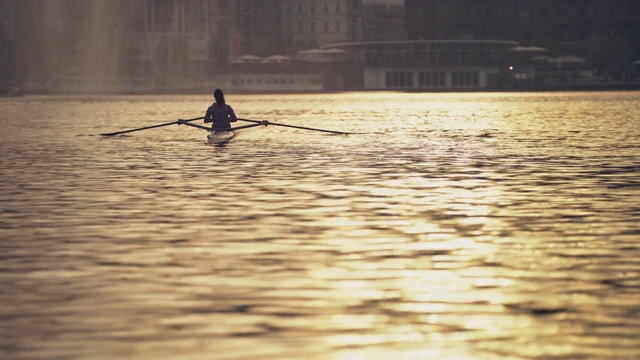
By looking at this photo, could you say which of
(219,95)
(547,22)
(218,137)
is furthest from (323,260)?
(547,22)

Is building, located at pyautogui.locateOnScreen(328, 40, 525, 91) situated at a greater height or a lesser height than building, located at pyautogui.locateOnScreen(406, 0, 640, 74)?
lesser

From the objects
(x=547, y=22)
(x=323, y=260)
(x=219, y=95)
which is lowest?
(x=323, y=260)

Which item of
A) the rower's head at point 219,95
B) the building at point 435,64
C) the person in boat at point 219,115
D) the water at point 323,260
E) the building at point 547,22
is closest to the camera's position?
the water at point 323,260

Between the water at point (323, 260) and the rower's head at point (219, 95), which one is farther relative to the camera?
the rower's head at point (219, 95)

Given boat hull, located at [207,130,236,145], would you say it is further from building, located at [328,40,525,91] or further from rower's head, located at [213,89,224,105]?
building, located at [328,40,525,91]

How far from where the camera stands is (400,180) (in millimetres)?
24766

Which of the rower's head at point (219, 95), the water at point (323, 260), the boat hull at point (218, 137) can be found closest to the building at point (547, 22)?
the boat hull at point (218, 137)

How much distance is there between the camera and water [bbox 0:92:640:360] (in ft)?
31.5

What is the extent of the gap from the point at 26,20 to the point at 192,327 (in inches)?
7569

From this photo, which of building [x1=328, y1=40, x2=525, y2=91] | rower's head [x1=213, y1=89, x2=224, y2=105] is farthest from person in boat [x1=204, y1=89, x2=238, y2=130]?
building [x1=328, y1=40, x2=525, y2=91]

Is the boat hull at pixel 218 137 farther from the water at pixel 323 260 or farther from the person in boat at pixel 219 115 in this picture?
the water at pixel 323 260

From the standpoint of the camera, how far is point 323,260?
1361 cm

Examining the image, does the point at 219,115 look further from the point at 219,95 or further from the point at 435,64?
the point at 435,64

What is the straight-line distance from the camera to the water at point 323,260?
31.5ft
